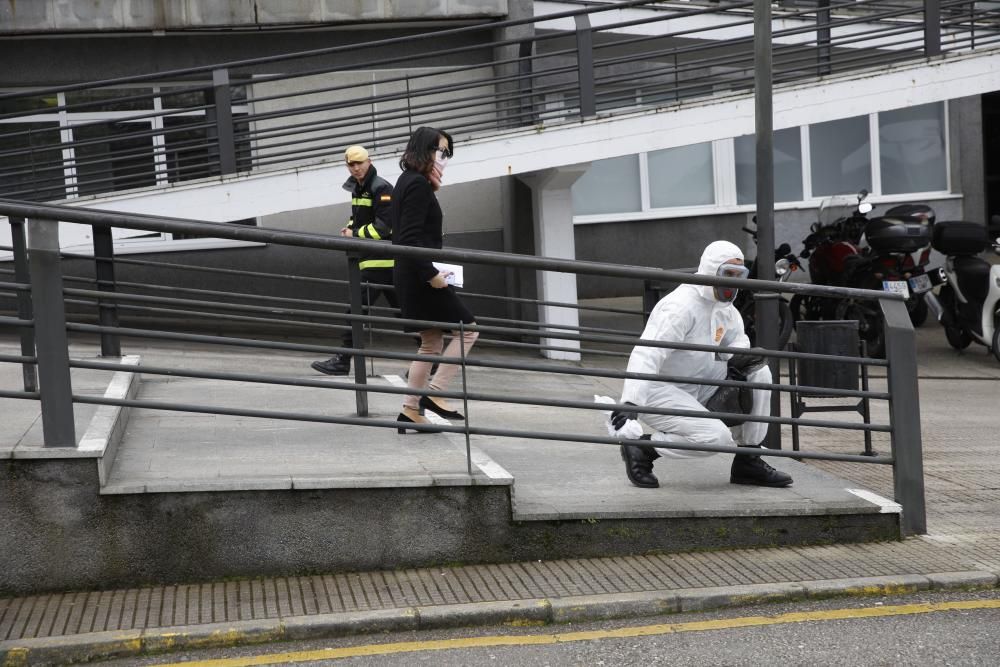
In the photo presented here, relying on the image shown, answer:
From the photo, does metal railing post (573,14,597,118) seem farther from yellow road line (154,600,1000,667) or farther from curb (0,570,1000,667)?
yellow road line (154,600,1000,667)

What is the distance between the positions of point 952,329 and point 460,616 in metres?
10.7

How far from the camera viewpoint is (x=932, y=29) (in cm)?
1396

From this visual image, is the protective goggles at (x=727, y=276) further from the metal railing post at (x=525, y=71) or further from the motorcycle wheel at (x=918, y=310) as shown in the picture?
the motorcycle wheel at (x=918, y=310)

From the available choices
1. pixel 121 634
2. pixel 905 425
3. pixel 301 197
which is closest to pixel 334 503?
pixel 121 634

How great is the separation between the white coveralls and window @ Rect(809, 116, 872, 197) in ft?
44.9

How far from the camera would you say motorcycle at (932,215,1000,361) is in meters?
13.4

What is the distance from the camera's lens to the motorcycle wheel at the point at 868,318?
1310 centimetres

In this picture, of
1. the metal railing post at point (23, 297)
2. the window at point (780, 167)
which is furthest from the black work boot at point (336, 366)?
the window at point (780, 167)

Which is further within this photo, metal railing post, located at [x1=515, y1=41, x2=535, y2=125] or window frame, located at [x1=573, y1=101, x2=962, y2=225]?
window frame, located at [x1=573, y1=101, x2=962, y2=225]

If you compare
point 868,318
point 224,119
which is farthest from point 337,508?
point 868,318

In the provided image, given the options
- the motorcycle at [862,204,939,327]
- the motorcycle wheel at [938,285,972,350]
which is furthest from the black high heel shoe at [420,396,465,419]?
the motorcycle wheel at [938,285,972,350]

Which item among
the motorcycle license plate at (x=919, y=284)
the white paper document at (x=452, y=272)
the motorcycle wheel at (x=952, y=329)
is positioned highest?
the white paper document at (x=452, y=272)

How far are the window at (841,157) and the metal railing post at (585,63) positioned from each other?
24.3 ft

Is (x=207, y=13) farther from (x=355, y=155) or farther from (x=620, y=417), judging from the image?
(x=620, y=417)
